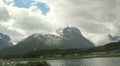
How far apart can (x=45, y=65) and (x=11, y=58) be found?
29818 millimetres

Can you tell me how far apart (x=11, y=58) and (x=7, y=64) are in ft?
3.28

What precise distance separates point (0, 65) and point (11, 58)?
4.85 ft

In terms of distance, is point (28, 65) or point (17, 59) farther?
point (28, 65)

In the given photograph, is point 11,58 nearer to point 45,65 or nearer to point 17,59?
point 17,59

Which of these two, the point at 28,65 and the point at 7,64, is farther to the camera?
the point at 28,65

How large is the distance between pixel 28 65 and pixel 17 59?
28.6 m

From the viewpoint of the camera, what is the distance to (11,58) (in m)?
29.7

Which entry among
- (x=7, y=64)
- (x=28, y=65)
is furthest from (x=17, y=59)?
(x=28, y=65)

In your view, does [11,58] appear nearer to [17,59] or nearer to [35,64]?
[17,59]

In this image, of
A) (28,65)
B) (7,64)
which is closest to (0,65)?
(7,64)

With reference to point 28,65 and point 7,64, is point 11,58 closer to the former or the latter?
point 7,64

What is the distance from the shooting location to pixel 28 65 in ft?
186

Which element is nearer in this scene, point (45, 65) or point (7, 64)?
point (7, 64)

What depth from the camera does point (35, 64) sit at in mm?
57375
